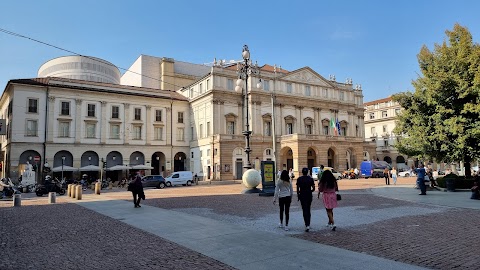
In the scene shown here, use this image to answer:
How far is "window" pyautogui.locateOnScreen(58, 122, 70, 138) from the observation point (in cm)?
4588

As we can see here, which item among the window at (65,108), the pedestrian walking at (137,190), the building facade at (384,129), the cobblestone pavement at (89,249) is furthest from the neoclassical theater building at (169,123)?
the cobblestone pavement at (89,249)

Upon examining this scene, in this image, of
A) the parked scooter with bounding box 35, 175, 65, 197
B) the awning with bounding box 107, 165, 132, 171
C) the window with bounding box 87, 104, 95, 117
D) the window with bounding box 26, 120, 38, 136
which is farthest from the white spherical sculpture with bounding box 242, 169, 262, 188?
the window with bounding box 26, 120, 38, 136

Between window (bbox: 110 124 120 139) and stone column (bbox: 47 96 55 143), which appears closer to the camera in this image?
stone column (bbox: 47 96 55 143)

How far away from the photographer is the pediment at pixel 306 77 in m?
57.1

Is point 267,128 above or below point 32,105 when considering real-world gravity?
below

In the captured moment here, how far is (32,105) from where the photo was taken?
44281mm

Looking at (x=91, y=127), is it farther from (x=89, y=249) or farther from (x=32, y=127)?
(x=89, y=249)

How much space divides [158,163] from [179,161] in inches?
143

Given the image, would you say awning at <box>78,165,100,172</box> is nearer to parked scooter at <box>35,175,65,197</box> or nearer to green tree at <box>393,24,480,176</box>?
parked scooter at <box>35,175,65,197</box>

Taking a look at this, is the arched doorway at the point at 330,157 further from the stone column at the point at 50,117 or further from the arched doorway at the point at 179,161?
the stone column at the point at 50,117

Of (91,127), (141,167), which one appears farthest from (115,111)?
(141,167)

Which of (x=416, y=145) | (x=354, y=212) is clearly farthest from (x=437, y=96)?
(x=354, y=212)

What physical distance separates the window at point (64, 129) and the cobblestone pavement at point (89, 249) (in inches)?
1509

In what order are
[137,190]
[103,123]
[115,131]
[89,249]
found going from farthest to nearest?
1. [115,131]
2. [103,123]
3. [137,190]
4. [89,249]
